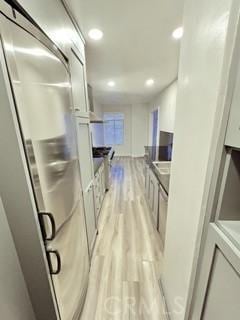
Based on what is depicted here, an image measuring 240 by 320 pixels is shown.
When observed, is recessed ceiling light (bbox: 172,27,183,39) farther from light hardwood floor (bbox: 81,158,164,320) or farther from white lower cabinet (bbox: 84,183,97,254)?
light hardwood floor (bbox: 81,158,164,320)

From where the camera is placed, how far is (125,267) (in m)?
1.84

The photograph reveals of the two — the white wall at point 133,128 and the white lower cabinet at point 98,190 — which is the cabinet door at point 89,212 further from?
the white wall at point 133,128

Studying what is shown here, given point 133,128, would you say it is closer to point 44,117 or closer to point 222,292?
point 44,117

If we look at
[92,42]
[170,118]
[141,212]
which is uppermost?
[92,42]

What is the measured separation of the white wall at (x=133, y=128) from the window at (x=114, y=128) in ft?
0.65

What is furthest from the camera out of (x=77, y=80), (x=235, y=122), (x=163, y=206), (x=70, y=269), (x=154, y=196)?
A: (x=154, y=196)

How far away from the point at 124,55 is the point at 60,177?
2.24 m

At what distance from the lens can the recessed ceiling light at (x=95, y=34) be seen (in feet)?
5.72

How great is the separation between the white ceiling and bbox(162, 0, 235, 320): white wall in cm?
67

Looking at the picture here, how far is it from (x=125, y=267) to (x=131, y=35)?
2.73 m

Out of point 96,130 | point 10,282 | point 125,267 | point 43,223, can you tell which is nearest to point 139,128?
point 96,130


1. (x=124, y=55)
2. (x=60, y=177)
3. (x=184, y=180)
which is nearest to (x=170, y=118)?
(x=124, y=55)

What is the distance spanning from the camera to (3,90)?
1.93 ft

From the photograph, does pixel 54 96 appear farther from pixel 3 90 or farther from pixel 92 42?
pixel 92 42
